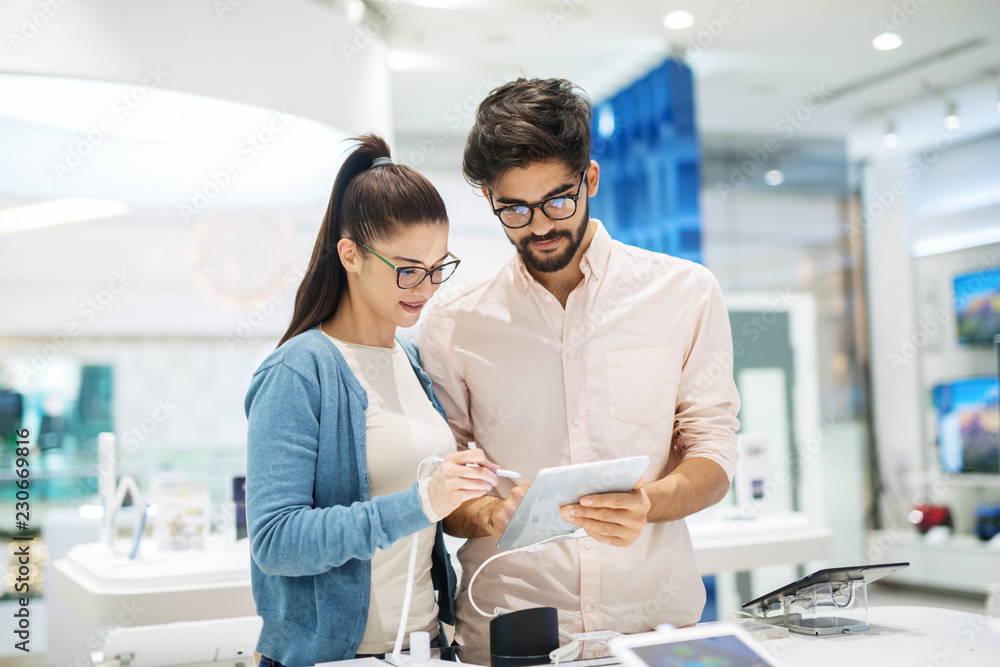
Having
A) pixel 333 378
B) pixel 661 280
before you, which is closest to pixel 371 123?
pixel 661 280

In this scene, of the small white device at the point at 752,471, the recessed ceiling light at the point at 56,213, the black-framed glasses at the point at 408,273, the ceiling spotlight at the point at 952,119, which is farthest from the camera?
the recessed ceiling light at the point at 56,213

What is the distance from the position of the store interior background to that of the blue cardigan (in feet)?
6.72

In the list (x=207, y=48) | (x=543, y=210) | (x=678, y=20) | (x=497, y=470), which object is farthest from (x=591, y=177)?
(x=678, y=20)

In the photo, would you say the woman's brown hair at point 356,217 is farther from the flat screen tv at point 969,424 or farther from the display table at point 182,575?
the flat screen tv at point 969,424

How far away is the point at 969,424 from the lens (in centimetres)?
646

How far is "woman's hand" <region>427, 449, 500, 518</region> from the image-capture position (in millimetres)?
1334

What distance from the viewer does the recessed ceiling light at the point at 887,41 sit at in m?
4.95

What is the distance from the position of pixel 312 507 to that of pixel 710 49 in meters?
4.47

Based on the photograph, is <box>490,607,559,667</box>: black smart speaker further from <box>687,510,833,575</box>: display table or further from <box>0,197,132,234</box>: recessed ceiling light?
<box>0,197,132,234</box>: recessed ceiling light

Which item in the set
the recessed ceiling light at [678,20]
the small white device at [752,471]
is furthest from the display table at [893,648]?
the recessed ceiling light at [678,20]

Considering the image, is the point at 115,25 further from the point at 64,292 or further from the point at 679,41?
the point at 64,292

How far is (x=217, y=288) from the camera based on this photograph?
4746 millimetres

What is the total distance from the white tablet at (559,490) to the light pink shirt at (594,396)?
0.99 feet

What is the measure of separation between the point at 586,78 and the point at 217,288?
2819 mm
